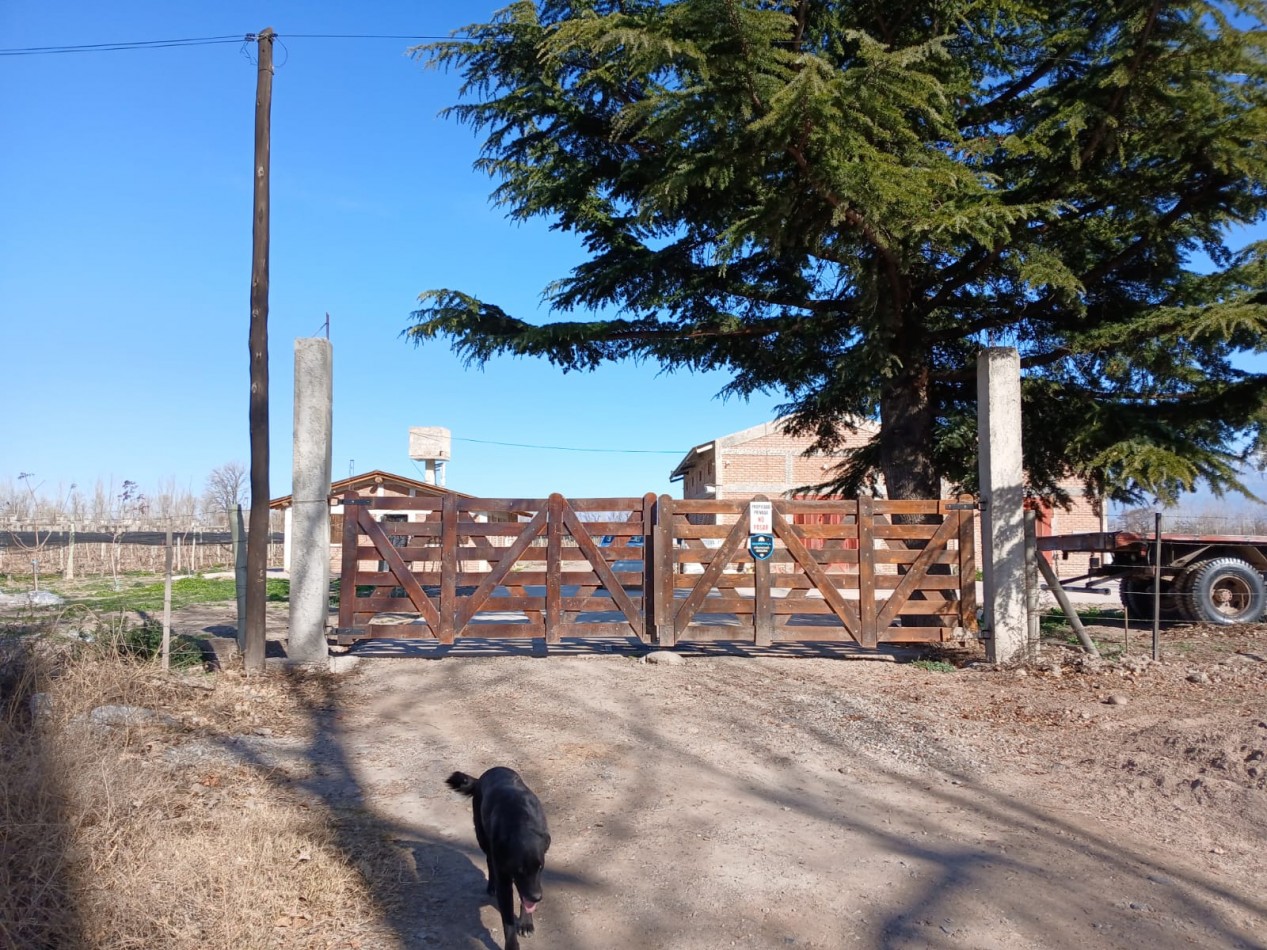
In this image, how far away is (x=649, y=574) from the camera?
11656 mm

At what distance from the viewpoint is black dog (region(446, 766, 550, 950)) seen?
3.88 meters

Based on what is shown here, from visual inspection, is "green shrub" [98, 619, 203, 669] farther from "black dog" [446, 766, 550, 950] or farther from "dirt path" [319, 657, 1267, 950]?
"black dog" [446, 766, 550, 950]

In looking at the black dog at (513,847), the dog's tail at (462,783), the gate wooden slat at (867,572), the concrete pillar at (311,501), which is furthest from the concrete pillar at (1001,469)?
the black dog at (513,847)

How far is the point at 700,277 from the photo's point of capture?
13.9 meters

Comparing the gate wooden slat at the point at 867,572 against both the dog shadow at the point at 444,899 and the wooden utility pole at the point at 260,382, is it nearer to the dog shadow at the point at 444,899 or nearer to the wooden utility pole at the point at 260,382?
the wooden utility pole at the point at 260,382

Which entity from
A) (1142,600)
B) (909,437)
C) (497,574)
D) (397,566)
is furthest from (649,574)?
(1142,600)

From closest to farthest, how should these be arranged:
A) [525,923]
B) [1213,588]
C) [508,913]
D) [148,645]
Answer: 1. [525,923]
2. [508,913]
3. [148,645]
4. [1213,588]

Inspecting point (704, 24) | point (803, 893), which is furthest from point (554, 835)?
point (704, 24)

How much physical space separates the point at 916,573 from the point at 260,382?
7879mm

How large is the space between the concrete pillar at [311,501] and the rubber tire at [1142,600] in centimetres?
1132

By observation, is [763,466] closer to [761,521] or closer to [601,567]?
[761,521]

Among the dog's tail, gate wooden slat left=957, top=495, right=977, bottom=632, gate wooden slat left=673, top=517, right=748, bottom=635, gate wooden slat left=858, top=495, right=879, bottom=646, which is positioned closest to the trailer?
gate wooden slat left=957, top=495, right=977, bottom=632

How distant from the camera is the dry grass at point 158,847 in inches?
155

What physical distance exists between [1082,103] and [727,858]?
31.5 ft
